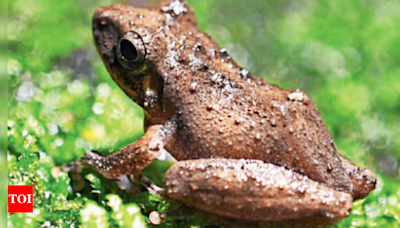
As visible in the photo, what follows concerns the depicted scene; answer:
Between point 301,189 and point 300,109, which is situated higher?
point 300,109

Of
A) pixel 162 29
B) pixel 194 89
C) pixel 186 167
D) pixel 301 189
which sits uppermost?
pixel 162 29

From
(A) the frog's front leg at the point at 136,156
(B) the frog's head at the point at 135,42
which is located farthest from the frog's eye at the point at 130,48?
(A) the frog's front leg at the point at 136,156

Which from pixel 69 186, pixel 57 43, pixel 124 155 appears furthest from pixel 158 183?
pixel 57 43

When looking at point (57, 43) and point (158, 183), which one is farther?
point (57, 43)

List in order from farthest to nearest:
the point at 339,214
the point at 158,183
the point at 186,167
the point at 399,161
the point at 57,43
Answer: the point at 57,43, the point at 399,161, the point at 158,183, the point at 186,167, the point at 339,214

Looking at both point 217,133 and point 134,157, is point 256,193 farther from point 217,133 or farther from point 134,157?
point 134,157

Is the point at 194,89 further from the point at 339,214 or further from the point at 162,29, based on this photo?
the point at 339,214

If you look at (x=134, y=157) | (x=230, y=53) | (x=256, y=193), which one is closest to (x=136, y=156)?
(x=134, y=157)

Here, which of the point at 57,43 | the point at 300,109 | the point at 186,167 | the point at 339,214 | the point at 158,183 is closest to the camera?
the point at 339,214
